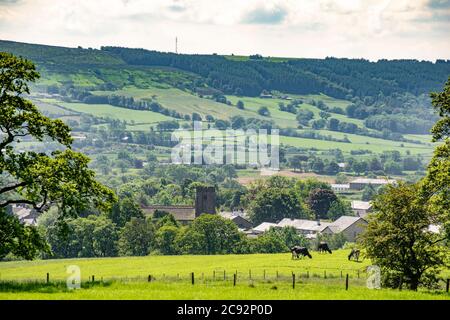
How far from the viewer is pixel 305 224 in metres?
183

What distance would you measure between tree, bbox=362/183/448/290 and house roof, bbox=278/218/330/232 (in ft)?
403

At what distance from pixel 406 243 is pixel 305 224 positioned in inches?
5261

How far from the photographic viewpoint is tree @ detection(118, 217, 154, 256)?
132000mm

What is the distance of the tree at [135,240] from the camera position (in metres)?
132

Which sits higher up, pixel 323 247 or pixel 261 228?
pixel 323 247

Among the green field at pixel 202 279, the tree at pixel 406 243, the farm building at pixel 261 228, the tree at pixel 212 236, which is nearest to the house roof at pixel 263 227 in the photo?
the farm building at pixel 261 228

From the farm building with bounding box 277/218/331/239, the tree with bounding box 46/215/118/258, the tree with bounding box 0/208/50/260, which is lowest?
the farm building with bounding box 277/218/331/239

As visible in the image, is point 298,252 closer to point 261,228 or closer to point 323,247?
point 323,247

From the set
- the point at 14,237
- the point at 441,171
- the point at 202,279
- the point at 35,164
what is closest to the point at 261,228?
the point at 202,279

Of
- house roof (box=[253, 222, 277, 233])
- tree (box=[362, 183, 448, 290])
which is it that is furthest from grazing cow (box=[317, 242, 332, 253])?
house roof (box=[253, 222, 277, 233])

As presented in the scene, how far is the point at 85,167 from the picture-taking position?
39.4 meters

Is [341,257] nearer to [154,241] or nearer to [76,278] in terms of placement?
[154,241]

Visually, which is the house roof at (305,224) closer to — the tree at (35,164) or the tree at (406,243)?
the tree at (406,243)

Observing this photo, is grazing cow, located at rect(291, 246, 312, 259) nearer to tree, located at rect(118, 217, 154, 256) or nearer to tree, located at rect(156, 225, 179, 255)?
tree, located at rect(156, 225, 179, 255)
